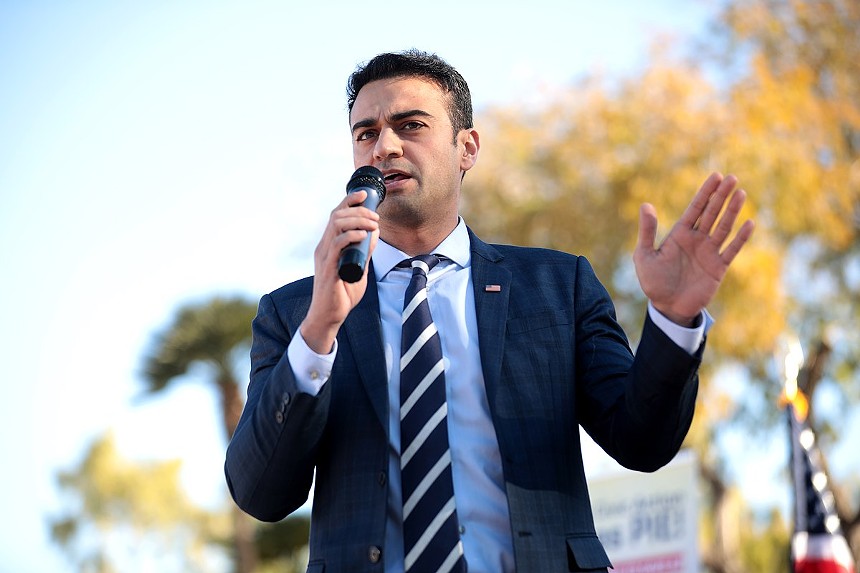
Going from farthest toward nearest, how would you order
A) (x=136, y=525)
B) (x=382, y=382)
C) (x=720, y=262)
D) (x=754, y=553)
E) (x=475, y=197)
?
(x=136, y=525) < (x=754, y=553) < (x=475, y=197) < (x=382, y=382) < (x=720, y=262)

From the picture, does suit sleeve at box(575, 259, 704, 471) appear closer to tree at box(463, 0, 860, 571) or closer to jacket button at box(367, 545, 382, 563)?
jacket button at box(367, 545, 382, 563)

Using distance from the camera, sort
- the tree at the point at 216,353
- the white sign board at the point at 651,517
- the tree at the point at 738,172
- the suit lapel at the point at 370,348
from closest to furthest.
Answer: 1. the suit lapel at the point at 370,348
2. the white sign board at the point at 651,517
3. the tree at the point at 738,172
4. the tree at the point at 216,353

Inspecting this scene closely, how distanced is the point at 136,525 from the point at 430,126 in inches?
1550

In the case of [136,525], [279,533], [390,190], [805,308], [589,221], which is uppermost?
[136,525]

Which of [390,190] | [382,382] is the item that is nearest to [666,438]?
[382,382]

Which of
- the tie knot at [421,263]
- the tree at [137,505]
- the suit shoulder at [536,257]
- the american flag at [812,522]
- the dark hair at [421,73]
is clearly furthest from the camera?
the tree at [137,505]

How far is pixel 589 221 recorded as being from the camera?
17141 millimetres

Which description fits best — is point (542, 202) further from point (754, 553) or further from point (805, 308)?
point (754, 553)

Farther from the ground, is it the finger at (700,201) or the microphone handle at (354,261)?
the finger at (700,201)

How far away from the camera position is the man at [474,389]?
285cm

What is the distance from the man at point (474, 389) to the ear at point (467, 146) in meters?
0.36

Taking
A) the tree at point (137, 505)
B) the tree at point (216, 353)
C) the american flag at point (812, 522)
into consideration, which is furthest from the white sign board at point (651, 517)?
the tree at point (137, 505)

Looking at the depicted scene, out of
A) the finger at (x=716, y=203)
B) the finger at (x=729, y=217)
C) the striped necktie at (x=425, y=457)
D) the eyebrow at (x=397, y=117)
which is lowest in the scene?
the striped necktie at (x=425, y=457)

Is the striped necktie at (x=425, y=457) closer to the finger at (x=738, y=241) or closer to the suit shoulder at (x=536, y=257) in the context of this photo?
the suit shoulder at (x=536, y=257)
